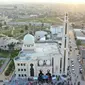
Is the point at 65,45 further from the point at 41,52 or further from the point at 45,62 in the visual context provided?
the point at 41,52

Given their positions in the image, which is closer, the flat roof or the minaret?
the minaret

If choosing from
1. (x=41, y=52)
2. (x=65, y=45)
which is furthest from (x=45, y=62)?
(x=65, y=45)

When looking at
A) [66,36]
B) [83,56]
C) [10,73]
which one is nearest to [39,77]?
[10,73]

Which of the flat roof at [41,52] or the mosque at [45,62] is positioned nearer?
the mosque at [45,62]

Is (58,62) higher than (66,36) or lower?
lower

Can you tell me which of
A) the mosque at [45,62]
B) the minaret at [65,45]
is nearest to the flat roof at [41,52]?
the mosque at [45,62]

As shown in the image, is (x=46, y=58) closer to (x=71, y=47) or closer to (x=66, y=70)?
(x=66, y=70)

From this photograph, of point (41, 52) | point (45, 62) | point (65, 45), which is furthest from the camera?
point (41, 52)

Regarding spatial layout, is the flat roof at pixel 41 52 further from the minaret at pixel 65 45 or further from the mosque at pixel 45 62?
the minaret at pixel 65 45

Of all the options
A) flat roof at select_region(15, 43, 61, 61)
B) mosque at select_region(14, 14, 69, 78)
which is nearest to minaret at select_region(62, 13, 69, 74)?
mosque at select_region(14, 14, 69, 78)

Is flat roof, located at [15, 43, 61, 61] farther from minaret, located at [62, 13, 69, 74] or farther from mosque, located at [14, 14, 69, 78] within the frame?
minaret, located at [62, 13, 69, 74]

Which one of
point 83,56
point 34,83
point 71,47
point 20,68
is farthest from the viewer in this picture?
point 71,47
